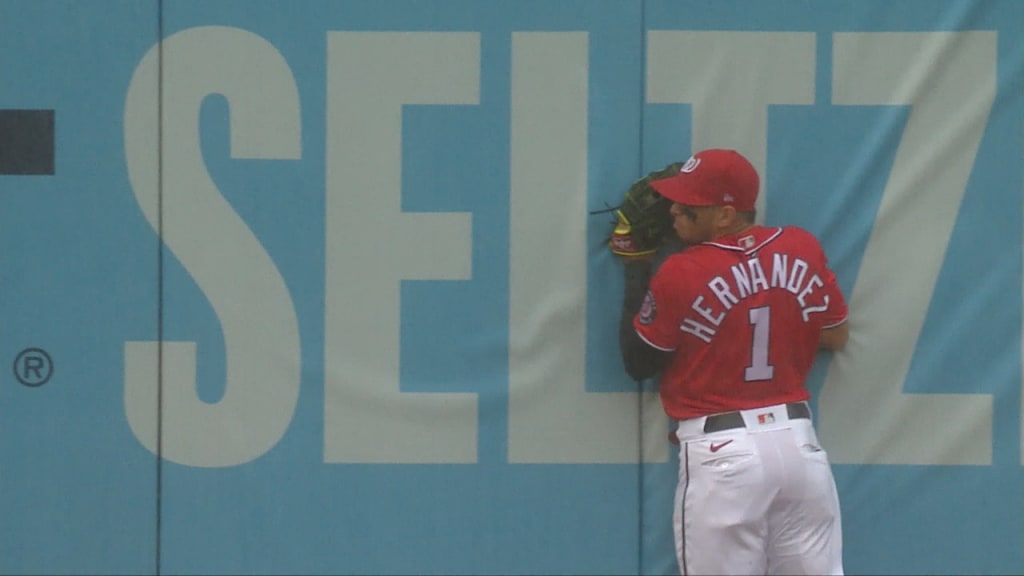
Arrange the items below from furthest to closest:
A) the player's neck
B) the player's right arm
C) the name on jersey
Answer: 1. the player's right arm
2. the player's neck
3. the name on jersey

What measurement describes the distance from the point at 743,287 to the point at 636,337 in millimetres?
352

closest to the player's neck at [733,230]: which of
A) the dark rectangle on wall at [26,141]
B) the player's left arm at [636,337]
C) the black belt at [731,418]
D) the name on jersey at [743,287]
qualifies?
the name on jersey at [743,287]

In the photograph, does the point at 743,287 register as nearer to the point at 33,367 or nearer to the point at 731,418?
the point at 731,418

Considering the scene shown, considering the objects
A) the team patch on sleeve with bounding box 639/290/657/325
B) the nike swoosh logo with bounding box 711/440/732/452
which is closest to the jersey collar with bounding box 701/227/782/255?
the team patch on sleeve with bounding box 639/290/657/325

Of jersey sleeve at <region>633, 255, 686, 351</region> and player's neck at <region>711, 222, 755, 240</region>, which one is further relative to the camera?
player's neck at <region>711, 222, 755, 240</region>

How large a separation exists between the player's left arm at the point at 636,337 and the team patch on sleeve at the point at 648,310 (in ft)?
0.20

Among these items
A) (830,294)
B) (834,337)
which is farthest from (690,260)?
(834,337)

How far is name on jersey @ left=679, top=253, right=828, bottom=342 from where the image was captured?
3.25m

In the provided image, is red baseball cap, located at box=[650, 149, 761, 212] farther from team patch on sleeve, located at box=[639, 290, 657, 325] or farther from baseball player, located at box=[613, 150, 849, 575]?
team patch on sleeve, located at box=[639, 290, 657, 325]

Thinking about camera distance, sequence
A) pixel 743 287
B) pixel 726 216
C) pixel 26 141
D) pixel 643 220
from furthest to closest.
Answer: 1. pixel 26 141
2. pixel 643 220
3. pixel 726 216
4. pixel 743 287

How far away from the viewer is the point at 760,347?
330 cm

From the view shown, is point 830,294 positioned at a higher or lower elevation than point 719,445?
higher

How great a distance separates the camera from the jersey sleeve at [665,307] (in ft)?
10.7

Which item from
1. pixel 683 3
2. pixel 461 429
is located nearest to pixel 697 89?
pixel 683 3
